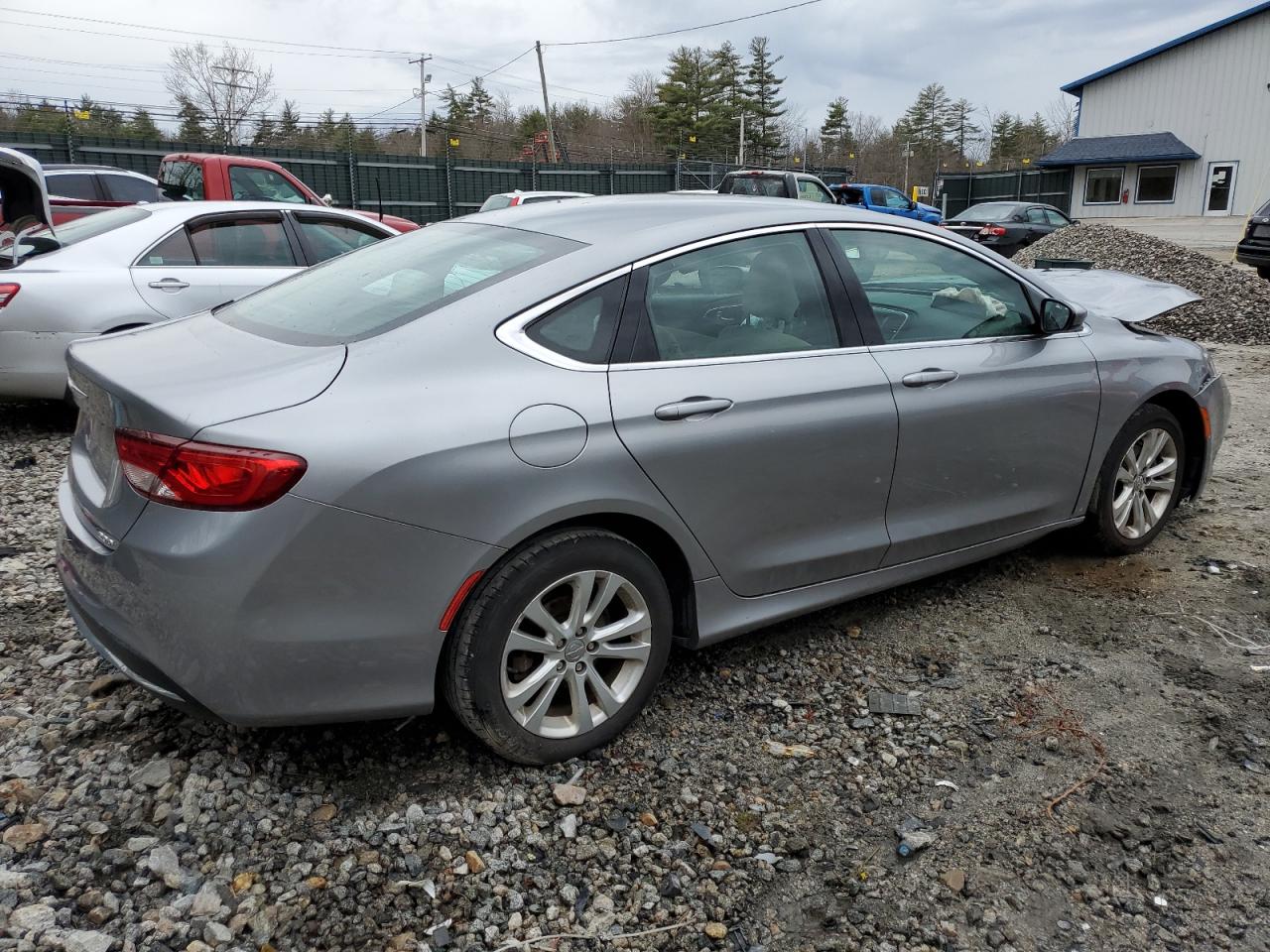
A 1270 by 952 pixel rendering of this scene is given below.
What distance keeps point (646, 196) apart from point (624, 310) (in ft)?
2.93

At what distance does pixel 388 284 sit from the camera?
125 inches

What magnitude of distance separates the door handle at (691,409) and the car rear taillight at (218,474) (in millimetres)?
1043

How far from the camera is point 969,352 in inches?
150

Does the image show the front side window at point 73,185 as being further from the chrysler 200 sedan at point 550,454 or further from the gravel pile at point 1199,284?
the chrysler 200 sedan at point 550,454

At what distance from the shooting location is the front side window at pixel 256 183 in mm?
12680

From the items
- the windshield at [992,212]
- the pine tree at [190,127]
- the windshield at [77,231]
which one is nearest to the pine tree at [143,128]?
the pine tree at [190,127]

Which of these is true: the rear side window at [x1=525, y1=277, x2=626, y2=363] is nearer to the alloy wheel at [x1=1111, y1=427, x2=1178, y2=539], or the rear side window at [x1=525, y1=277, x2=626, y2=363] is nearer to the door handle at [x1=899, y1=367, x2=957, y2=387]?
the door handle at [x1=899, y1=367, x2=957, y2=387]

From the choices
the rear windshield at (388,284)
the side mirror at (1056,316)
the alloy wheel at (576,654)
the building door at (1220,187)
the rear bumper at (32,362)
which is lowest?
the alloy wheel at (576,654)

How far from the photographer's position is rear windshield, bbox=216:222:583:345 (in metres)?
2.90

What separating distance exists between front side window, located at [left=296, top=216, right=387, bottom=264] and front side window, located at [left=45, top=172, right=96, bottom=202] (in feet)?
27.8

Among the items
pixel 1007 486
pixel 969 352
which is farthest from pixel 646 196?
pixel 1007 486

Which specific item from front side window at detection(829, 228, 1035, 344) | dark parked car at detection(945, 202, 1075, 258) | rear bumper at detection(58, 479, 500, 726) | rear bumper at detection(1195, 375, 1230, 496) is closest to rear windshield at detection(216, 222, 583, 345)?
rear bumper at detection(58, 479, 500, 726)

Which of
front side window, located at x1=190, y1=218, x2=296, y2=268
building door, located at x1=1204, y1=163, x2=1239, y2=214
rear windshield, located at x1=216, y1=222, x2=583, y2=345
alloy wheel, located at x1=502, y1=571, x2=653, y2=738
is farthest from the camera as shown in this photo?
building door, located at x1=1204, y1=163, x2=1239, y2=214

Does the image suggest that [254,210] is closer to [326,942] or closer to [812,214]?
[812,214]
